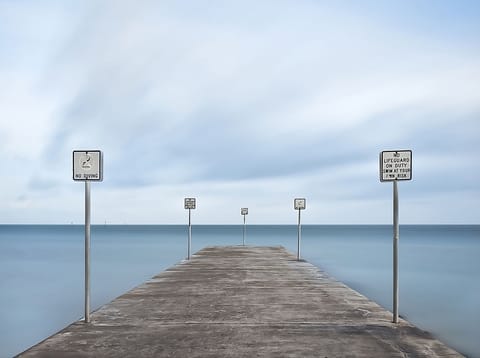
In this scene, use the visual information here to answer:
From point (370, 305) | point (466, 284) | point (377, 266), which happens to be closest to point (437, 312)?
point (370, 305)

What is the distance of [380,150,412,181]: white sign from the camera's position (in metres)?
7.30

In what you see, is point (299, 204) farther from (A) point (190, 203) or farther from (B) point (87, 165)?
(B) point (87, 165)

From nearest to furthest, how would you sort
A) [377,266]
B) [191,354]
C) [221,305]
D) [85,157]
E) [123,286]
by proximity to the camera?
[191,354] < [85,157] < [221,305] < [123,286] < [377,266]

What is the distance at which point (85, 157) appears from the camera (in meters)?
7.27

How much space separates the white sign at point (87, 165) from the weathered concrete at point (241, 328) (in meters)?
2.17

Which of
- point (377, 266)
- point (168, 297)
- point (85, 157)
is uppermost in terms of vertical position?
point (85, 157)

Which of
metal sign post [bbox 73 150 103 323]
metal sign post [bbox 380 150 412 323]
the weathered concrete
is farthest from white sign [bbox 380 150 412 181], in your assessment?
metal sign post [bbox 73 150 103 323]

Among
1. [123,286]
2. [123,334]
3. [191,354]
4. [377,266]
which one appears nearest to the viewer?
[191,354]

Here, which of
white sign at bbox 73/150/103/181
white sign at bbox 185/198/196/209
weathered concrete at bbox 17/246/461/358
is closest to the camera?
weathered concrete at bbox 17/246/461/358

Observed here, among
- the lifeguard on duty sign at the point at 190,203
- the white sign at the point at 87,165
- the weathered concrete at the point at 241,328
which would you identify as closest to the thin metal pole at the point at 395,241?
the weathered concrete at the point at 241,328

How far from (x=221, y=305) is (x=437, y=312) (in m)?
9.28

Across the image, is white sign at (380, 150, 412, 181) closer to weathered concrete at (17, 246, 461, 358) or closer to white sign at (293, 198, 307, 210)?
weathered concrete at (17, 246, 461, 358)

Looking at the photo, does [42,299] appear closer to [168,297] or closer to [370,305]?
[168,297]

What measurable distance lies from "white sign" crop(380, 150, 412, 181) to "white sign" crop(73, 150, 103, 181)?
424 cm
